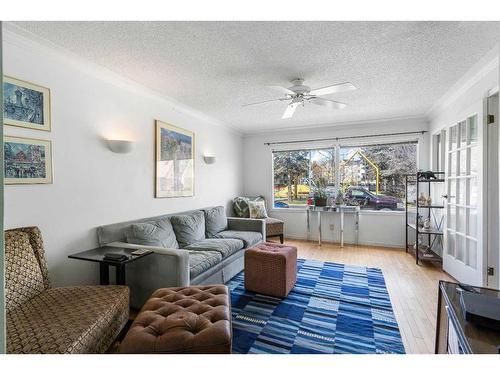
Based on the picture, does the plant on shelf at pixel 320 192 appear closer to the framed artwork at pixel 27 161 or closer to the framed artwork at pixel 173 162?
the framed artwork at pixel 173 162

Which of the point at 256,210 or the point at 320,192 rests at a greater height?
the point at 320,192

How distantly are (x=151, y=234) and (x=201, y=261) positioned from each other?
24.0 inches

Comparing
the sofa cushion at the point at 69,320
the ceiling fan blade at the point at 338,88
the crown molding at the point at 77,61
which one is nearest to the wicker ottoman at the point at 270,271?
the sofa cushion at the point at 69,320

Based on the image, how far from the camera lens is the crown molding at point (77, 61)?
1.86 meters

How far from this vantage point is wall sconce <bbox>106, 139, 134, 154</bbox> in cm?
264

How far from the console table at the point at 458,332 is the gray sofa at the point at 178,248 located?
182cm

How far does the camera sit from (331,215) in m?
5.02

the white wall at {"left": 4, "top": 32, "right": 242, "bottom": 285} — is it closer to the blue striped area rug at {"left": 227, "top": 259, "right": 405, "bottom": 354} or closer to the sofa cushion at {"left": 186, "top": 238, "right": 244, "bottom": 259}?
the sofa cushion at {"left": 186, "top": 238, "right": 244, "bottom": 259}

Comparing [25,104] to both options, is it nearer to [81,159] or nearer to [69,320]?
[81,159]

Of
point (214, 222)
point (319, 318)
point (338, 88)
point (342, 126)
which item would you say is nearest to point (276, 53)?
point (338, 88)

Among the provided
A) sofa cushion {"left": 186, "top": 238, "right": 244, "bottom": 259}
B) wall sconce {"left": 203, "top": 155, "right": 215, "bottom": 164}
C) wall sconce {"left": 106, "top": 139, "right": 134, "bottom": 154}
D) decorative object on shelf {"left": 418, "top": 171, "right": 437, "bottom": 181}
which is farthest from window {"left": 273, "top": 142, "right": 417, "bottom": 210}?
wall sconce {"left": 106, "top": 139, "right": 134, "bottom": 154}

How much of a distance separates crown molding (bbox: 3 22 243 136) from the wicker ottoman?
232cm
